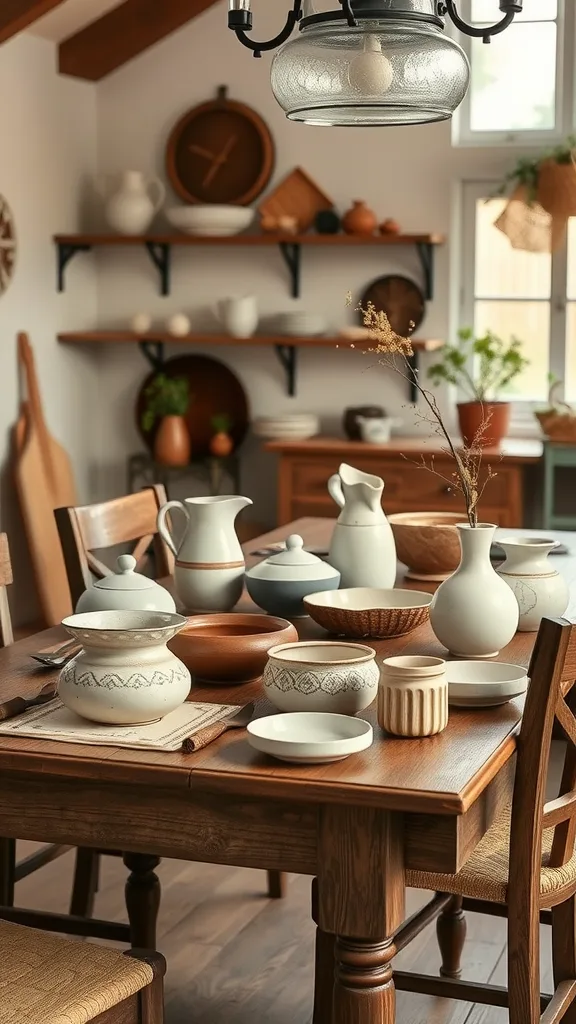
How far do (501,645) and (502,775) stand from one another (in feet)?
1.09

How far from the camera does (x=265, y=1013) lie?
2584 millimetres

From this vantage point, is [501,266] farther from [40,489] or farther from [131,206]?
[40,489]

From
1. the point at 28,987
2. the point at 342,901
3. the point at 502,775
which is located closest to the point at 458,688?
the point at 502,775

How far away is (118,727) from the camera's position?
174 centimetres

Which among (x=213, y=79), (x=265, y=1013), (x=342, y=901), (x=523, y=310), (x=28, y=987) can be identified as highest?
A: (x=213, y=79)

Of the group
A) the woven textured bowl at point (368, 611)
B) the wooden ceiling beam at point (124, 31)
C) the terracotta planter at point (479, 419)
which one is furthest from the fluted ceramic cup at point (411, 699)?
the wooden ceiling beam at point (124, 31)

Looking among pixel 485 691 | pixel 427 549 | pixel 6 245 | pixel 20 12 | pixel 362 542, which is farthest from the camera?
pixel 6 245

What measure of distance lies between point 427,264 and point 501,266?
32 centimetres

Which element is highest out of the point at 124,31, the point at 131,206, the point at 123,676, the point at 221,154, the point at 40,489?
the point at 124,31

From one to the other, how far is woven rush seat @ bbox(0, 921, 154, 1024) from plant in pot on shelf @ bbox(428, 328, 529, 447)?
3.27m

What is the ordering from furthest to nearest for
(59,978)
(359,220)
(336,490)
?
1. (359,220)
2. (336,490)
3. (59,978)

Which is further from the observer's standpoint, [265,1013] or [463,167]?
[463,167]

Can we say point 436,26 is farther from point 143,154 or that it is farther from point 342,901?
point 143,154

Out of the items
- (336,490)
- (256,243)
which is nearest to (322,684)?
(336,490)
